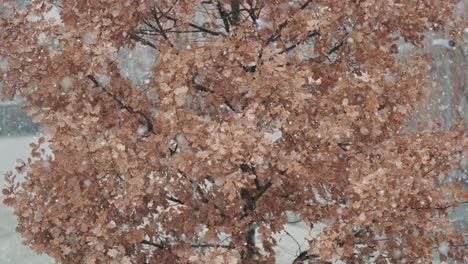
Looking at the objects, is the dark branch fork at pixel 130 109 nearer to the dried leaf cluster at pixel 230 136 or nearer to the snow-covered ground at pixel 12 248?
the dried leaf cluster at pixel 230 136

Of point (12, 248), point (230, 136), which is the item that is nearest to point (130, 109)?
point (230, 136)

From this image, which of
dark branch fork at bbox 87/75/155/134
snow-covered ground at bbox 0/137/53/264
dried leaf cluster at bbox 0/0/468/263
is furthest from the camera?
snow-covered ground at bbox 0/137/53/264

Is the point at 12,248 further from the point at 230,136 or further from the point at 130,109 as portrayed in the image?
the point at 230,136

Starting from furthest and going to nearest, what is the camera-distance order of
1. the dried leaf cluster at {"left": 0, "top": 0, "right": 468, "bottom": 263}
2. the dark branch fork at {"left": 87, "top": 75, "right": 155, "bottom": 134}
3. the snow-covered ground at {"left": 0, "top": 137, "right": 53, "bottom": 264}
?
the snow-covered ground at {"left": 0, "top": 137, "right": 53, "bottom": 264} → the dark branch fork at {"left": 87, "top": 75, "right": 155, "bottom": 134} → the dried leaf cluster at {"left": 0, "top": 0, "right": 468, "bottom": 263}

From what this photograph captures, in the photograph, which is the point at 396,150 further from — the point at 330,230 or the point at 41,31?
the point at 41,31

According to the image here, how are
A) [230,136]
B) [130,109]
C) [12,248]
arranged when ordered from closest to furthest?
[230,136], [130,109], [12,248]

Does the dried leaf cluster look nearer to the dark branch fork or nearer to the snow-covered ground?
the dark branch fork

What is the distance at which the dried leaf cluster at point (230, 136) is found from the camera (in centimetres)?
490

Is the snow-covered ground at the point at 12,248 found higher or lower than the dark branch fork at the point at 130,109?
higher

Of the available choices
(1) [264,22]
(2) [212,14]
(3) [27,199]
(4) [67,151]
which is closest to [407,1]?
(1) [264,22]

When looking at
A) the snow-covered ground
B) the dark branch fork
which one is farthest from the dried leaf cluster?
the snow-covered ground

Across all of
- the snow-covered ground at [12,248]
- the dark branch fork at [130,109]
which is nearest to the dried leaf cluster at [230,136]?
the dark branch fork at [130,109]

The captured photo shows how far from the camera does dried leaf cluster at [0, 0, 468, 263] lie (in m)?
4.90

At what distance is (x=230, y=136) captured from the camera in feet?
15.3
